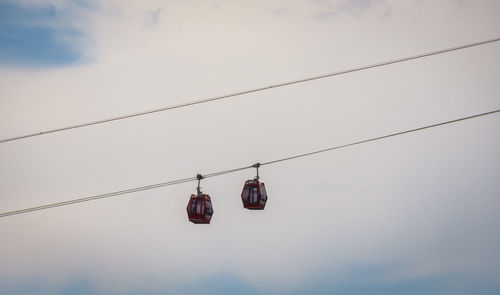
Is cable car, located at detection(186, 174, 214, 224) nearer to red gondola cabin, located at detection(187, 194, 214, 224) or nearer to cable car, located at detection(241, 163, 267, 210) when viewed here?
red gondola cabin, located at detection(187, 194, 214, 224)

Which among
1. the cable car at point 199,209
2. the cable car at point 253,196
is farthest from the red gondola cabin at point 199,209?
the cable car at point 253,196

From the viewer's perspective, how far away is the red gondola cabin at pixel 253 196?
24641mm

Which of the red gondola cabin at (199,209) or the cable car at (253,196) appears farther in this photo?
the red gondola cabin at (199,209)

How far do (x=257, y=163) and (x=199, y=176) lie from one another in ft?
6.39

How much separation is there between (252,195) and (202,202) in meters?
1.65

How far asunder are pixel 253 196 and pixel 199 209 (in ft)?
5.86

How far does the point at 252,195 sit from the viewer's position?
24688 millimetres

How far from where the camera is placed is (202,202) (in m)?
24.9

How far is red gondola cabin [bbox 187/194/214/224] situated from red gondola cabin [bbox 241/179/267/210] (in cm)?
123

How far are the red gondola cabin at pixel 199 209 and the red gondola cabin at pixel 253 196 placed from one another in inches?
48.6

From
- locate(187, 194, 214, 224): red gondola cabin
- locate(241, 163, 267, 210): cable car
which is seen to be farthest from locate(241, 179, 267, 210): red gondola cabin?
locate(187, 194, 214, 224): red gondola cabin

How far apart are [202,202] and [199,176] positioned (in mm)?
855

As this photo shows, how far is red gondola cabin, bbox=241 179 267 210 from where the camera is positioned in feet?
80.8

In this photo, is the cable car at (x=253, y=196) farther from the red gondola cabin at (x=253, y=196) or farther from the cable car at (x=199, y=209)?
the cable car at (x=199, y=209)
